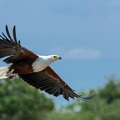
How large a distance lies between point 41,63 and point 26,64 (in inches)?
14.9

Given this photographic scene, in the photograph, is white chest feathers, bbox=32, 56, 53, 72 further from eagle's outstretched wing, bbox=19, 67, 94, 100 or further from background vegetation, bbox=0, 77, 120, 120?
background vegetation, bbox=0, 77, 120, 120

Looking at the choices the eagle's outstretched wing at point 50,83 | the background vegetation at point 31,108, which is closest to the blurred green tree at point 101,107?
the background vegetation at point 31,108

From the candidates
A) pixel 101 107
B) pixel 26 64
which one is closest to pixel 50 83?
pixel 26 64

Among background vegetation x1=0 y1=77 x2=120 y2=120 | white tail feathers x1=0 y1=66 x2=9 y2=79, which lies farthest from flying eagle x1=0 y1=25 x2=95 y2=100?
background vegetation x1=0 y1=77 x2=120 y2=120

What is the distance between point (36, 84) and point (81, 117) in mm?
29835

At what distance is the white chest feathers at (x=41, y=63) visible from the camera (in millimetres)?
12414

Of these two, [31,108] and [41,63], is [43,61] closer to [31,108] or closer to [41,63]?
[41,63]

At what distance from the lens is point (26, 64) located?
1266 cm

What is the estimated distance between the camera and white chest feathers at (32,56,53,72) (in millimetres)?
12414

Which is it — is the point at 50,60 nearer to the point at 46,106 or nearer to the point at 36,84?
the point at 36,84

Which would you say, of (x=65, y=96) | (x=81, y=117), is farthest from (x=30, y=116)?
(x=65, y=96)

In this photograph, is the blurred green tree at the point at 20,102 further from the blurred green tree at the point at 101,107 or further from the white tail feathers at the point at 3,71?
the white tail feathers at the point at 3,71

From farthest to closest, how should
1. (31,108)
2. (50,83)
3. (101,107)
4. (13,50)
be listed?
(101,107) → (31,108) → (50,83) → (13,50)

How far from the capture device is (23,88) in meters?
40.2
